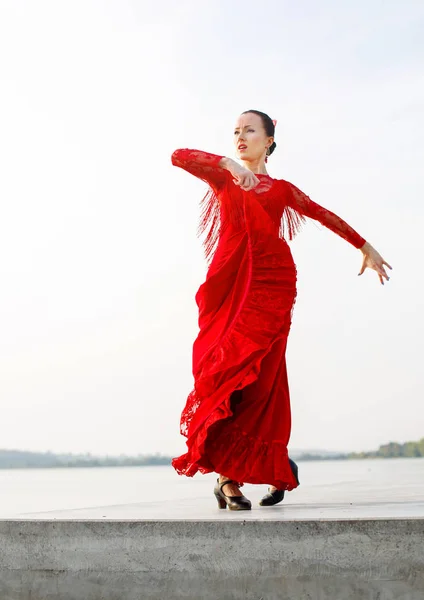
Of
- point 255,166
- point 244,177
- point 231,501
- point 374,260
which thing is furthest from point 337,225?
point 231,501

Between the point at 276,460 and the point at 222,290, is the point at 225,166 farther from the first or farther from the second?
the point at 276,460

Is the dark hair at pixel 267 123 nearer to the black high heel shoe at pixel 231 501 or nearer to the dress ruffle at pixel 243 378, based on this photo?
the dress ruffle at pixel 243 378

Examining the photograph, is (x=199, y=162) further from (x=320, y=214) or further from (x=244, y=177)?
(x=320, y=214)

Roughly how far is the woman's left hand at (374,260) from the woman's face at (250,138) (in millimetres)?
570

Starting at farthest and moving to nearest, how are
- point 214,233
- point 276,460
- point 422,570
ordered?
point 214,233
point 276,460
point 422,570

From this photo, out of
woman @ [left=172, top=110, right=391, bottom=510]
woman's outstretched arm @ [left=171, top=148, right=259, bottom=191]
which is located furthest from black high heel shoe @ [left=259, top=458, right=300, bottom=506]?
woman's outstretched arm @ [left=171, top=148, right=259, bottom=191]

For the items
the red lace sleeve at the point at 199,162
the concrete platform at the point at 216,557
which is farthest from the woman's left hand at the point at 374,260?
the concrete platform at the point at 216,557

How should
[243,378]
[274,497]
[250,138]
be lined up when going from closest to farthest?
1. [243,378]
2. [274,497]
3. [250,138]

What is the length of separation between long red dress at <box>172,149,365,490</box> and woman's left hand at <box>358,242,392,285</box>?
1.06 ft

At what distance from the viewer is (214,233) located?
3678mm

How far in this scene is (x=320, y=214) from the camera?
12.3 ft

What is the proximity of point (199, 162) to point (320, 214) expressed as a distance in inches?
22.6

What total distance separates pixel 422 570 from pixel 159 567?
683mm

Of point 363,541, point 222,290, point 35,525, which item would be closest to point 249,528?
point 363,541
